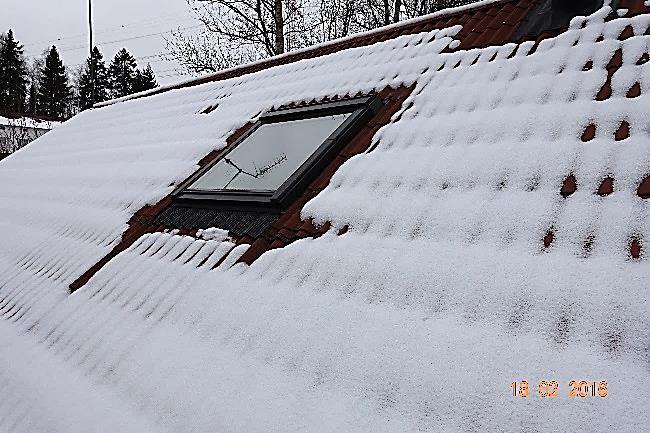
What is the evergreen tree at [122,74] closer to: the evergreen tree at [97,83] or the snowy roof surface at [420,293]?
the evergreen tree at [97,83]

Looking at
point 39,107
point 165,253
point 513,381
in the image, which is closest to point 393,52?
point 165,253

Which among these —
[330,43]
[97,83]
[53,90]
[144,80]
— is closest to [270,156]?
[330,43]

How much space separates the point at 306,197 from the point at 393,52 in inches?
73.8

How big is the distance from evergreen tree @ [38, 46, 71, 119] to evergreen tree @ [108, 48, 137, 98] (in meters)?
4.64

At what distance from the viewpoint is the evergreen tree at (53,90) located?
49625 millimetres

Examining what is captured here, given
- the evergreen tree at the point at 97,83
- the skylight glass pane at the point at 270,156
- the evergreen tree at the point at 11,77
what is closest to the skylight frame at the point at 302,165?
the skylight glass pane at the point at 270,156

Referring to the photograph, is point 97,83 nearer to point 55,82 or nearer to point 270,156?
point 55,82

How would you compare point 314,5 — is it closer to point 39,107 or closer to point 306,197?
point 306,197

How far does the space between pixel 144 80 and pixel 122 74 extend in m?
4.02

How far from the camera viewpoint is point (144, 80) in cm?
5028

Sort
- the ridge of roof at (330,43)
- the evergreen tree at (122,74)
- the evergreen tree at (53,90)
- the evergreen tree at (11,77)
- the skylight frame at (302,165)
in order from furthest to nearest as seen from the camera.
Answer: the evergreen tree at (122,74) < the evergreen tree at (53,90) < the evergreen tree at (11,77) < the ridge of roof at (330,43) < the skylight frame at (302,165)

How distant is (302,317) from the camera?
188cm

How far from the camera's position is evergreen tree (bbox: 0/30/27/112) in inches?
1825

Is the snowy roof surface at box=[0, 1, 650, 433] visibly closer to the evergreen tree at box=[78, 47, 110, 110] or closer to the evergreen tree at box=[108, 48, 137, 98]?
the evergreen tree at box=[78, 47, 110, 110]
